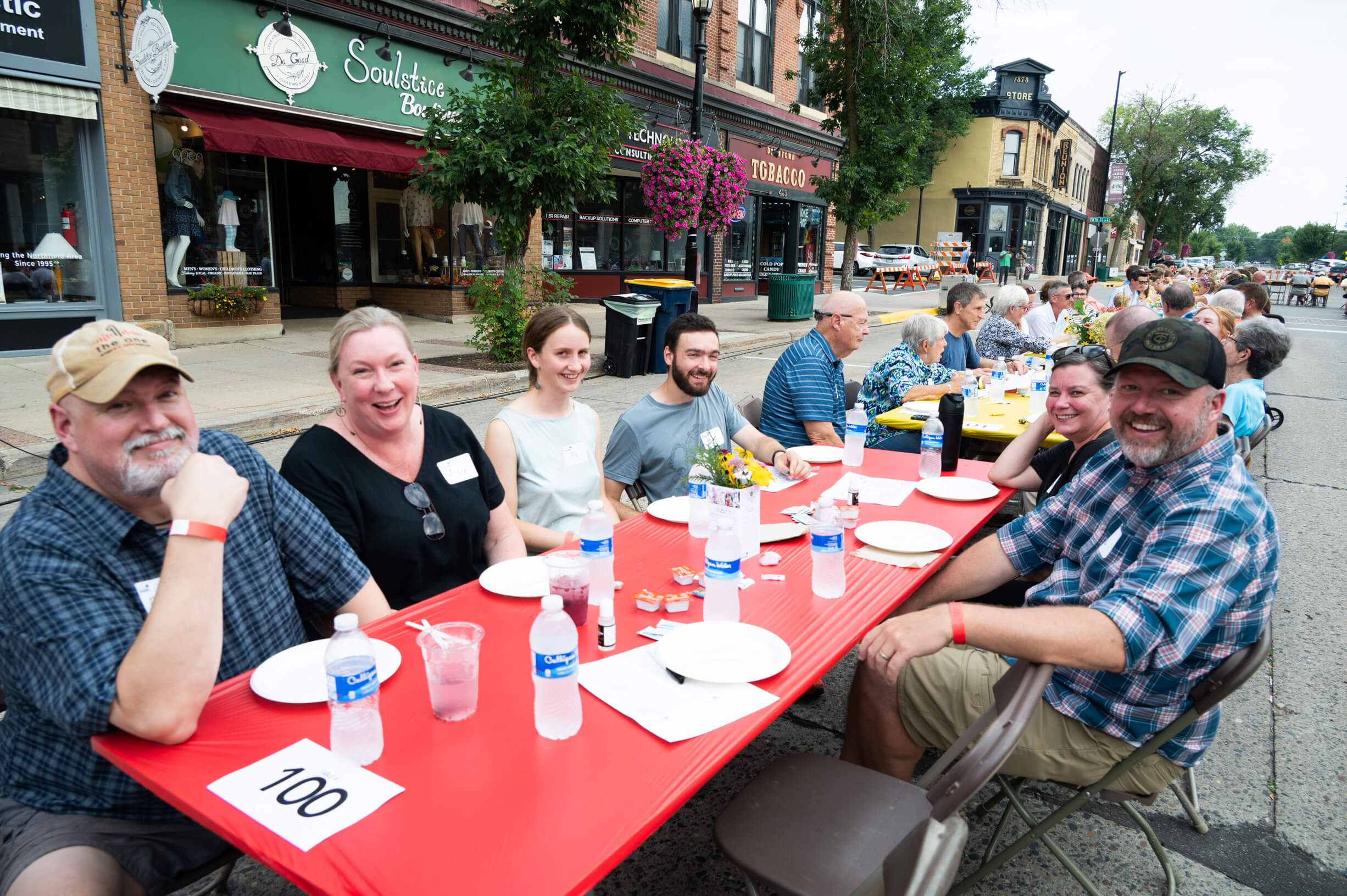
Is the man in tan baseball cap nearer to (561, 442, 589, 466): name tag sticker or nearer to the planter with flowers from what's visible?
(561, 442, 589, 466): name tag sticker

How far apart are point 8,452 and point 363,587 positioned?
5.66 metres

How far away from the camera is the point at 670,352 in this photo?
13.7 feet

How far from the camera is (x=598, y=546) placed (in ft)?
7.97

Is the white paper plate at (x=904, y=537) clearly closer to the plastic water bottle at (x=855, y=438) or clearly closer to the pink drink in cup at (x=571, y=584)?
the plastic water bottle at (x=855, y=438)

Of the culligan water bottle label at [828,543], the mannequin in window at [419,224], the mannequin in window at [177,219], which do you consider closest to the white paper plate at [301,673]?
the culligan water bottle label at [828,543]

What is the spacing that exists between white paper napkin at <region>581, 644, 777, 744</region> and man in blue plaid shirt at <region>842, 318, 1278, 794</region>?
557 mm

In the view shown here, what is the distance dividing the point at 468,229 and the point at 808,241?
13.1 metres

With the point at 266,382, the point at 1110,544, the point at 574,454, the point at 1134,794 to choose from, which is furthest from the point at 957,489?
the point at 266,382

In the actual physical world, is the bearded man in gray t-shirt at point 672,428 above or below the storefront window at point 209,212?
below

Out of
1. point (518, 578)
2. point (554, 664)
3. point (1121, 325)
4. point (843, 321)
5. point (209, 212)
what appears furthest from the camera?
point (209, 212)

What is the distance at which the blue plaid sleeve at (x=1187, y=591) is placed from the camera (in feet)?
6.78

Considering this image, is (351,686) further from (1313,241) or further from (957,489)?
(1313,241)

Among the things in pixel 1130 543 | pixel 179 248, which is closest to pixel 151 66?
pixel 179 248

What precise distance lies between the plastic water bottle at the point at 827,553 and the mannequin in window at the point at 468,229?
14.0 meters
